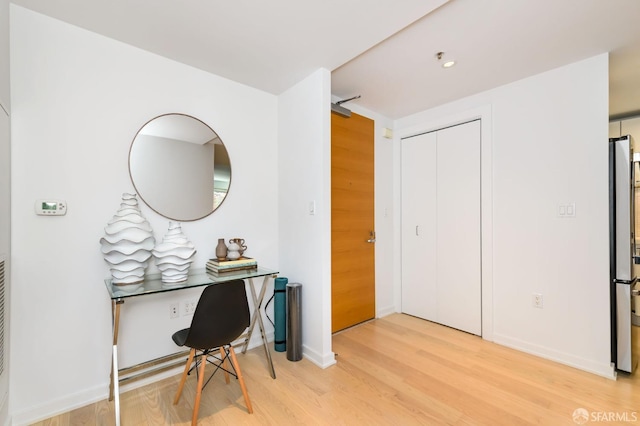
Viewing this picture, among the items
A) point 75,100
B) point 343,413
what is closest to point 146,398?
point 343,413

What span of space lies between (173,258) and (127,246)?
0.27m

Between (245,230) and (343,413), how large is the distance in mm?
1614

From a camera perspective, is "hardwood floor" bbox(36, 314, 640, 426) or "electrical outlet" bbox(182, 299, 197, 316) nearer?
"hardwood floor" bbox(36, 314, 640, 426)

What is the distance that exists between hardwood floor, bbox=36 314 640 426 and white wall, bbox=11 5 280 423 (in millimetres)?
273

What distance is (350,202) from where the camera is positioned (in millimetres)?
3104

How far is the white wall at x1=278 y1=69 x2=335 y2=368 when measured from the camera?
2342 millimetres

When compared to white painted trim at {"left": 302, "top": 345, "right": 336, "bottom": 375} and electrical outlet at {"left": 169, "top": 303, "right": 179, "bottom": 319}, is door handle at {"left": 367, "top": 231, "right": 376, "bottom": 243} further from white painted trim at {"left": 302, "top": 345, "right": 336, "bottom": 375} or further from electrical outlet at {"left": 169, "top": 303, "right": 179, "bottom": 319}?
electrical outlet at {"left": 169, "top": 303, "right": 179, "bottom": 319}

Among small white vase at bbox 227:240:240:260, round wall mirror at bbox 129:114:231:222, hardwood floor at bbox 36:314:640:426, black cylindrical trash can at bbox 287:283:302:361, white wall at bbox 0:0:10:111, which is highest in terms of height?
white wall at bbox 0:0:10:111

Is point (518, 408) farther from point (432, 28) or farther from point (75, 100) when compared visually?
point (75, 100)

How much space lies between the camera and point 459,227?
3051 millimetres

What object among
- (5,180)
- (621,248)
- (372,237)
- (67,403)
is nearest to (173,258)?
(5,180)

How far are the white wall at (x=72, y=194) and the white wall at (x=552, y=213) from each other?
9.35 feet

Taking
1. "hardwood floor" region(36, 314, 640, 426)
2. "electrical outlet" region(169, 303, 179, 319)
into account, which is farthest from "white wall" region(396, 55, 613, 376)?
"electrical outlet" region(169, 303, 179, 319)

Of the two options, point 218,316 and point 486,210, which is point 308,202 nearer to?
point 218,316
